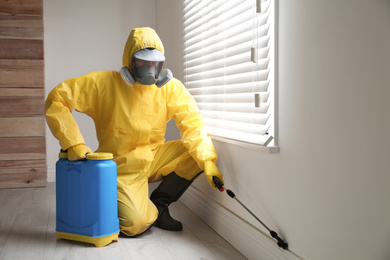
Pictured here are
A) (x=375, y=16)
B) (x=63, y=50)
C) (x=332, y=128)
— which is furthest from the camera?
(x=63, y=50)

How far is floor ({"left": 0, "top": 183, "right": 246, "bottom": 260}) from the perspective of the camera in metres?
2.43

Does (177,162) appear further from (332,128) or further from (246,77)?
(332,128)

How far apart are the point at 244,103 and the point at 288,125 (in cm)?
47

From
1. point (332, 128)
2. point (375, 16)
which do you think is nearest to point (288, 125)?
point (332, 128)

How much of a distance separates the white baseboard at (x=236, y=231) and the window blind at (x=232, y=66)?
1.41 ft

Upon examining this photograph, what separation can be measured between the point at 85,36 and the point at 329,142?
130 inches

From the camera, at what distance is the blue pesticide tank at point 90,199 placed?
2551 mm

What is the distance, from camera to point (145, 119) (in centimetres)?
289

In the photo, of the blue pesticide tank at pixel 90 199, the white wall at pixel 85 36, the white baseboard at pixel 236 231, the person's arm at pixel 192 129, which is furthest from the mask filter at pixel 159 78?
the white wall at pixel 85 36

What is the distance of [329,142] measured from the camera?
5.46ft

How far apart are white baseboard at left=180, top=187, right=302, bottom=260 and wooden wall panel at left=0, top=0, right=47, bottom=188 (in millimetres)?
1652

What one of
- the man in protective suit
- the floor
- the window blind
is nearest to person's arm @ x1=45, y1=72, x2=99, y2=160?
the man in protective suit

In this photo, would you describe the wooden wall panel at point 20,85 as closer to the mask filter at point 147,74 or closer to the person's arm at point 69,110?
the person's arm at point 69,110

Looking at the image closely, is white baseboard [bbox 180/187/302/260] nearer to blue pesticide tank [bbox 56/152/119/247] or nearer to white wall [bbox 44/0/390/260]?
white wall [bbox 44/0/390/260]
